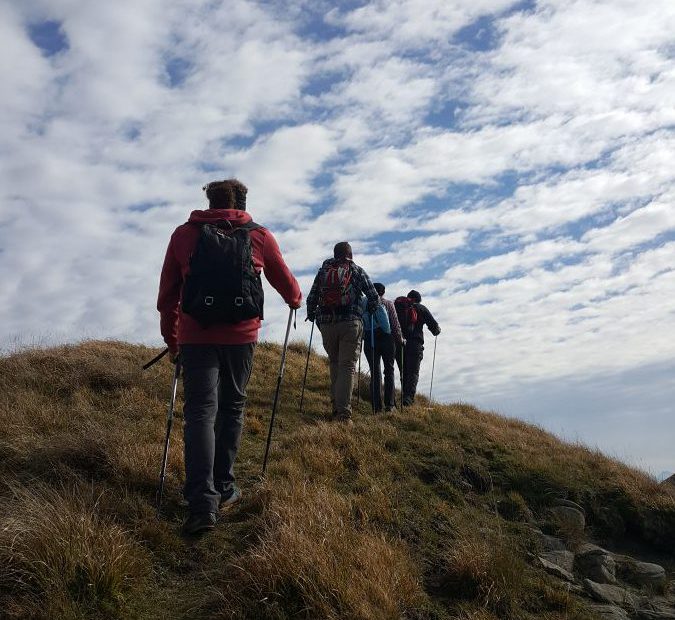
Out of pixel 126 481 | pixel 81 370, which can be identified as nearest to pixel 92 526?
pixel 126 481

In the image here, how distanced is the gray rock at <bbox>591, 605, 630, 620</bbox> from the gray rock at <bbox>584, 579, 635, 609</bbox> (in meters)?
0.14

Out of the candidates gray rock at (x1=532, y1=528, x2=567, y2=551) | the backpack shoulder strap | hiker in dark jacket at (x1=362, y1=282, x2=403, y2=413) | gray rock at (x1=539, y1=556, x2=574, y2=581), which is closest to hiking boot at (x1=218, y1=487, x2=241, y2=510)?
the backpack shoulder strap

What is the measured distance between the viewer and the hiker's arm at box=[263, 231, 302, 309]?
5.15m

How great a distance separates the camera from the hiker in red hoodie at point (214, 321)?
181 inches

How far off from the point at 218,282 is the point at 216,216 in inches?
25.7

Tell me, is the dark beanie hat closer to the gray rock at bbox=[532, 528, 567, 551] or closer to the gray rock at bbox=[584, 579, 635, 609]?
the gray rock at bbox=[532, 528, 567, 551]

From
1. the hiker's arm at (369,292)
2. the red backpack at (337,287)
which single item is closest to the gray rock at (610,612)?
the hiker's arm at (369,292)

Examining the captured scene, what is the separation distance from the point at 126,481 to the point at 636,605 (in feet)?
14.4

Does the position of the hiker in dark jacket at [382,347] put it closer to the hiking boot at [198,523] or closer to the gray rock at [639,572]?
the gray rock at [639,572]

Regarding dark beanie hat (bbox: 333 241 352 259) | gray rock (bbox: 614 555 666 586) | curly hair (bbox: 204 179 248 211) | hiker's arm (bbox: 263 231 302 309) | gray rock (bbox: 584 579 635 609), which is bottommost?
gray rock (bbox: 584 579 635 609)

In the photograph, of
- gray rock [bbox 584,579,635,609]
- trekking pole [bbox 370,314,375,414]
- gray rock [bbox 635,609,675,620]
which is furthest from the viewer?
trekking pole [bbox 370,314,375,414]

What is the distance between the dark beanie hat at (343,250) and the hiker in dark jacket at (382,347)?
193cm

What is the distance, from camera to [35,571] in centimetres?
358

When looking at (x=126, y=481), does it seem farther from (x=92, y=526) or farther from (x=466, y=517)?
(x=466, y=517)
